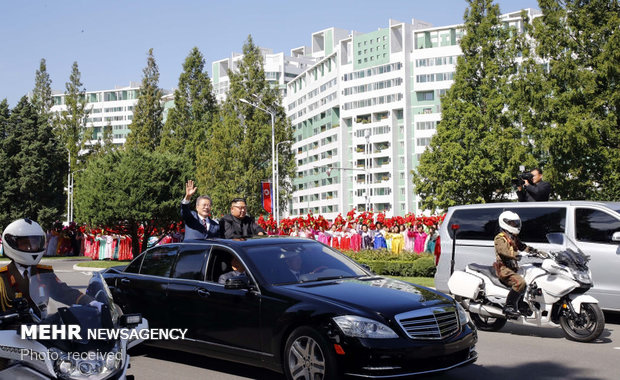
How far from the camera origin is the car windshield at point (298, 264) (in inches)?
279

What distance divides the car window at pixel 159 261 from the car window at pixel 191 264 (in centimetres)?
16

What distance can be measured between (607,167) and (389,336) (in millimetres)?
21399

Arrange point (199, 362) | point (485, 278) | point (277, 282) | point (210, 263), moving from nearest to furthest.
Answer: point (277, 282) → point (210, 263) → point (199, 362) → point (485, 278)

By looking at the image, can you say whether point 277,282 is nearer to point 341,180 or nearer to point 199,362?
point 199,362

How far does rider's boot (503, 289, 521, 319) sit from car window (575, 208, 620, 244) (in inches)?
80.9

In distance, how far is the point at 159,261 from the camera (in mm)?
8289

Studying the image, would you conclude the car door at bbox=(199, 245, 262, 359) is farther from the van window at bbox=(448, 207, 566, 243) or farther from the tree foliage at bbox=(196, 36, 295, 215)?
the tree foliage at bbox=(196, 36, 295, 215)

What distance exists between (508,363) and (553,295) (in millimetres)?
1873

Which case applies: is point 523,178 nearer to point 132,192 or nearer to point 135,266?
point 135,266

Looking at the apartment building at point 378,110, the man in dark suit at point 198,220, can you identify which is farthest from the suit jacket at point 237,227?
the apartment building at point 378,110

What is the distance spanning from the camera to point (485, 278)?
10062mm

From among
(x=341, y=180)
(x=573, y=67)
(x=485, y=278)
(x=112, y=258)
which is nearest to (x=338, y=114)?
(x=341, y=180)

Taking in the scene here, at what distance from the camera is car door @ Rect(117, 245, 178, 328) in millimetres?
7918

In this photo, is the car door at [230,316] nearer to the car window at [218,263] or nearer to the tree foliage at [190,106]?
the car window at [218,263]
